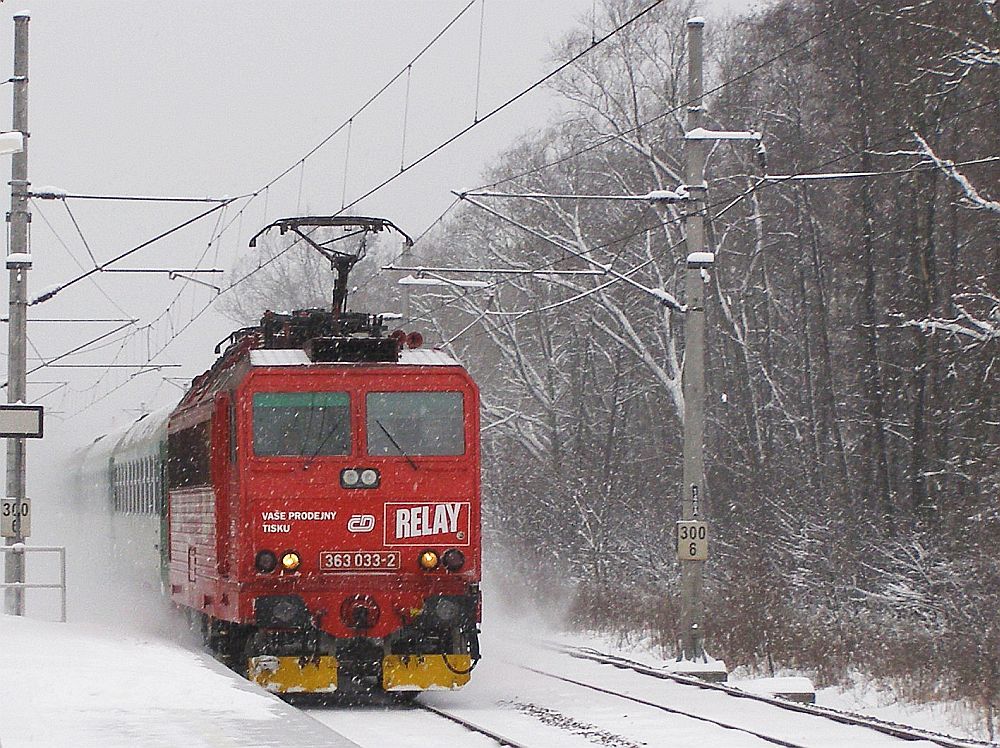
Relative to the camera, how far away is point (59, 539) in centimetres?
3953

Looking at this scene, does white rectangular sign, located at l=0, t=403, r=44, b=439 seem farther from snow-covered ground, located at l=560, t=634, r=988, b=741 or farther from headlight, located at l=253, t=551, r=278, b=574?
snow-covered ground, located at l=560, t=634, r=988, b=741

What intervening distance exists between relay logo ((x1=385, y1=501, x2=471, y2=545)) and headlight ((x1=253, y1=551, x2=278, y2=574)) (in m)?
0.91

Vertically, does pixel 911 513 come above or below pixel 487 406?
below

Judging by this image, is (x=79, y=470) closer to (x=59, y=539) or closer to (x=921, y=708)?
(x=59, y=539)

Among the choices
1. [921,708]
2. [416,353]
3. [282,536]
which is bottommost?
[921,708]

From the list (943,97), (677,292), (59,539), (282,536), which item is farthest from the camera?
(59,539)

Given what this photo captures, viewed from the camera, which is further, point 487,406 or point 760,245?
point 487,406

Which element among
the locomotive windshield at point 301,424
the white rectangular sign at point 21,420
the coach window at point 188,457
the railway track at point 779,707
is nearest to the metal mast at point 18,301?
the coach window at point 188,457

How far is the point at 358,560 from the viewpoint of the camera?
45.3 feet

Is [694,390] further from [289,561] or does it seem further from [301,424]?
[289,561]

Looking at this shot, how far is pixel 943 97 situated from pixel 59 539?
2304 centimetres

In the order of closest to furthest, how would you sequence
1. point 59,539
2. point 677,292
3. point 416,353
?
point 416,353 → point 677,292 → point 59,539

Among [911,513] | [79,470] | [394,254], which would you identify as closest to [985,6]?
[911,513]

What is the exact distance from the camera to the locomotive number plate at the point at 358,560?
13766 mm
